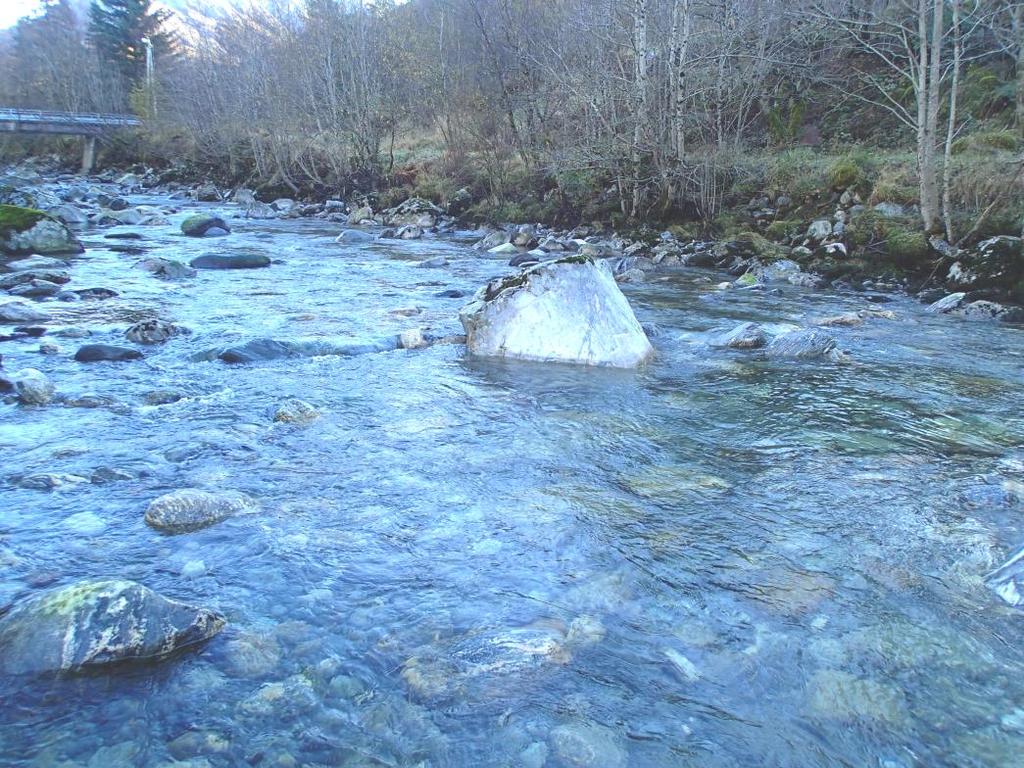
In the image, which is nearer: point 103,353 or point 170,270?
point 103,353

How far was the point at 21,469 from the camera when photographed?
3824 mm

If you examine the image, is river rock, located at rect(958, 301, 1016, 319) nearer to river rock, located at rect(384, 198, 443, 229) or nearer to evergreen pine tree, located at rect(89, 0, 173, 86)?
river rock, located at rect(384, 198, 443, 229)

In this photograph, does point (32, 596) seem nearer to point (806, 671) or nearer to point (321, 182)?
point (806, 671)

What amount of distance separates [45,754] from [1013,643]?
10.3ft

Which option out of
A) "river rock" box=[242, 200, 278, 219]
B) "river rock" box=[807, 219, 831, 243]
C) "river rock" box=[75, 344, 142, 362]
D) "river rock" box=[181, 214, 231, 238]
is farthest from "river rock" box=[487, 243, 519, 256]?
"river rock" box=[242, 200, 278, 219]

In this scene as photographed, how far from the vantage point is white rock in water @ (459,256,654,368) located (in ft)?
20.9

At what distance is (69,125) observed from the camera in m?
38.6

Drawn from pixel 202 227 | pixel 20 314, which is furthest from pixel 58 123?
pixel 20 314

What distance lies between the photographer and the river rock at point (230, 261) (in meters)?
11.7

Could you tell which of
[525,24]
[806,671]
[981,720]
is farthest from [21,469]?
[525,24]

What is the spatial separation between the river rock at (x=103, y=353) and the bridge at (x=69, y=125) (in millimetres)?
39585

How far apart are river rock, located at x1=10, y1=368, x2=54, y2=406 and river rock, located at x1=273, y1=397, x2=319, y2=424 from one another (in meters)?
1.62

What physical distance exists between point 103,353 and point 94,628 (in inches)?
175

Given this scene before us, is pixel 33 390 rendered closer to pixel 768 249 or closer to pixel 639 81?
pixel 768 249
